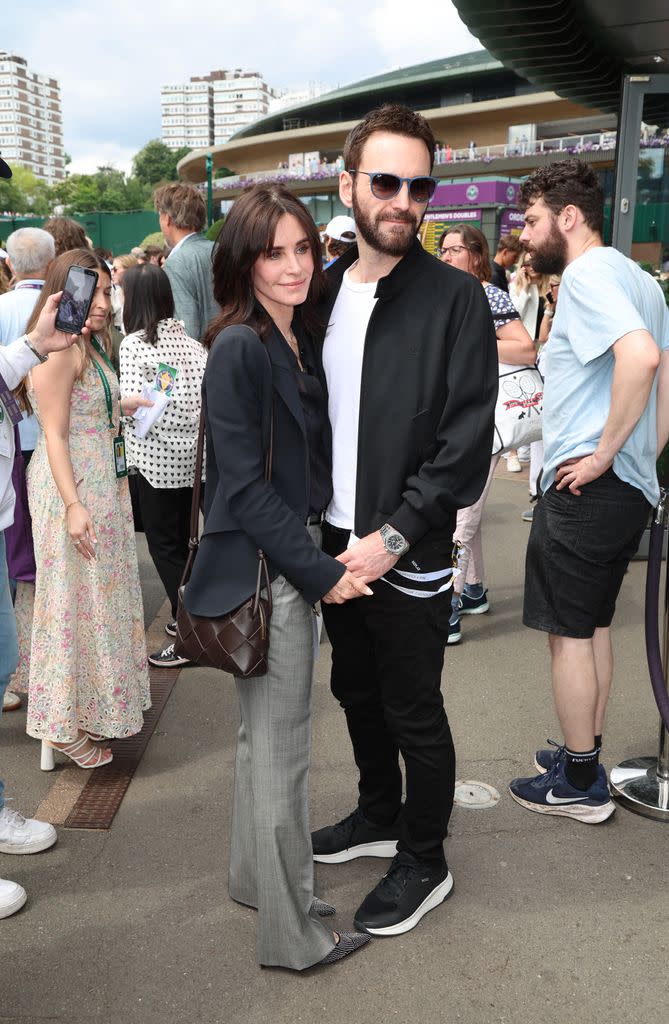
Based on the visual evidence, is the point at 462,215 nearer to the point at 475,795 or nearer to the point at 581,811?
the point at 475,795

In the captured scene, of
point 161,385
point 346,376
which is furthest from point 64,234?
point 346,376

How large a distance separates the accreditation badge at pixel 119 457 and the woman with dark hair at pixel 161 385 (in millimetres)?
683

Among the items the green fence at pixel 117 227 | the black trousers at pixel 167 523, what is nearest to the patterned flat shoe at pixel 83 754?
the black trousers at pixel 167 523

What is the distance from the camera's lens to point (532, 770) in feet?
11.6

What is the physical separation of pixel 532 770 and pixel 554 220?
2.02 meters

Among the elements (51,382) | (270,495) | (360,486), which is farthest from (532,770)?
(51,382)

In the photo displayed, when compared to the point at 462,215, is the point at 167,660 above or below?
below

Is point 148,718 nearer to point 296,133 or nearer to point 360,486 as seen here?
point 360,486

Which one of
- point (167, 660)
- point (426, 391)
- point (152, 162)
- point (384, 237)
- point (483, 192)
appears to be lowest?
point (167, 660)

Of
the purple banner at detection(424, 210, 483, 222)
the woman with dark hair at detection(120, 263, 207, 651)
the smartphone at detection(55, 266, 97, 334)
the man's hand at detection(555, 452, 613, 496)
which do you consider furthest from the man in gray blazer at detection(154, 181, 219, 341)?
the purple banner at detection(424, 210, 483, 222)

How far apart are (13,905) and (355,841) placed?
1.05m

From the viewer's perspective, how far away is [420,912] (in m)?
2.62

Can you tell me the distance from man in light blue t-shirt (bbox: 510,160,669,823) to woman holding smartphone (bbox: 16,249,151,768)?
5.09 ft

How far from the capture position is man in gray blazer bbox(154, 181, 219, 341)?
566cm
